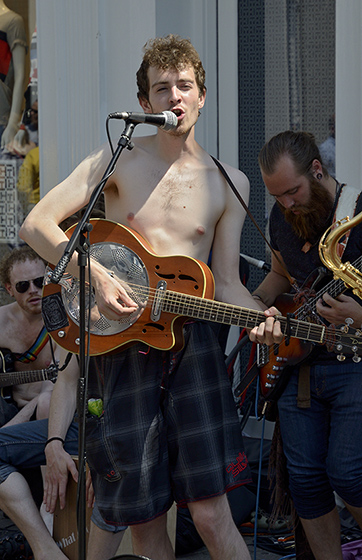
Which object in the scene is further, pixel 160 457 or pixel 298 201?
pixel 298 201

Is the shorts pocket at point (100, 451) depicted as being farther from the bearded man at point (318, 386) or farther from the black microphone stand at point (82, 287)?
the bearded man at point (318, 386)

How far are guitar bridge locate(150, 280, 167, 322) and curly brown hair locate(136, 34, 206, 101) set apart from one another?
72cm

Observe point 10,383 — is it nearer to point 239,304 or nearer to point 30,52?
point 239,304

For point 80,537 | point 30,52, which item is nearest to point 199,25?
point 30,52

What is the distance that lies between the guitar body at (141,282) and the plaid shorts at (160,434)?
65mm

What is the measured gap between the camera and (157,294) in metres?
2.68

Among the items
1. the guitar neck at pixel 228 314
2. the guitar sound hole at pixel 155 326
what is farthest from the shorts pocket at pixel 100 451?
the guitar neck at pixel 228 314

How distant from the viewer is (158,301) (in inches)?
105

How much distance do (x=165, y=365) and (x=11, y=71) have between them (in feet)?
10.1

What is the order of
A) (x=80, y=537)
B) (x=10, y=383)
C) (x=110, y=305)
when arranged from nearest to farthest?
(x=80, y=537)
(x=110, y=305)
(x=10, y=383)

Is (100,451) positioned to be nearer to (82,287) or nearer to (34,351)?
(82,287)

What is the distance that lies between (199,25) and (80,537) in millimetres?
3439

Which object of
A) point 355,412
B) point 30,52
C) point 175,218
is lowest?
point 355,412

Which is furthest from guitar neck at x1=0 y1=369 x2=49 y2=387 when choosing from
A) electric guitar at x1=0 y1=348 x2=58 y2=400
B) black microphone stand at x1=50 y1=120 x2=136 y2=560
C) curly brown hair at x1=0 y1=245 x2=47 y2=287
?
black microphone stand at x1=50 y1=120 x2=136 y2=560
